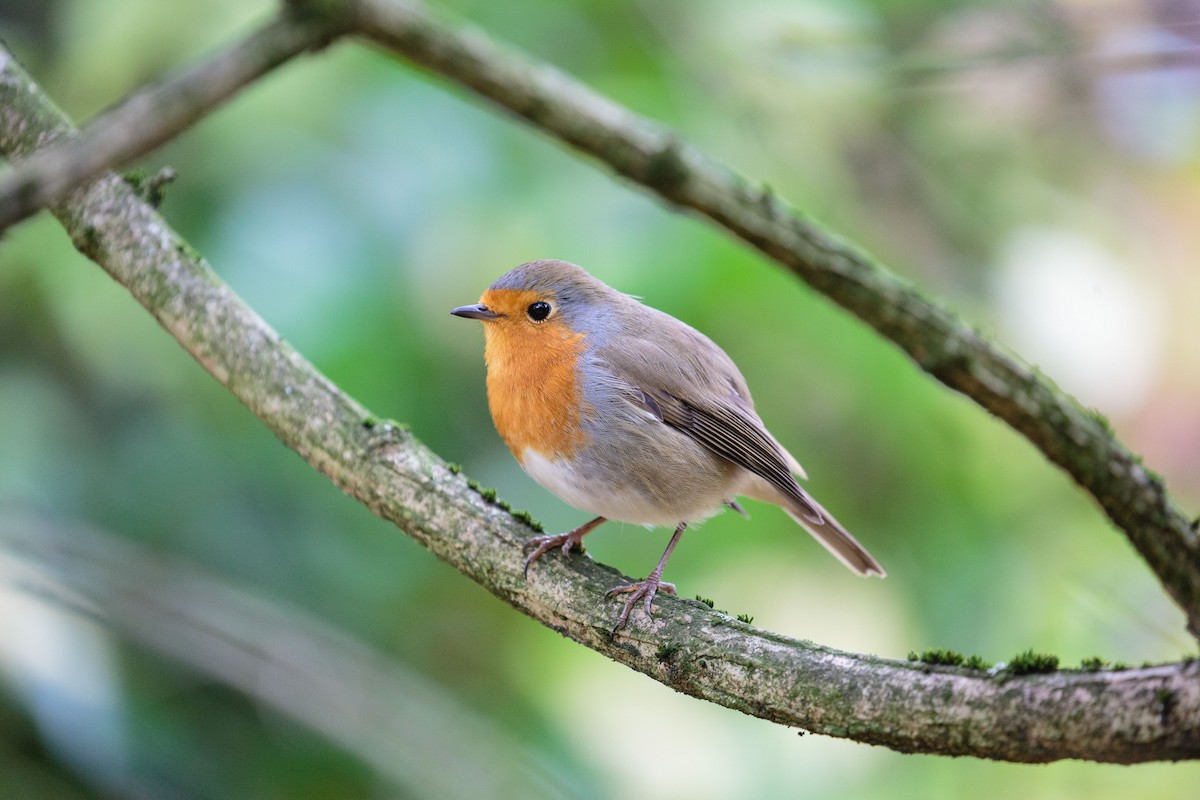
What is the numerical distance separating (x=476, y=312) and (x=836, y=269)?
4.82 ft

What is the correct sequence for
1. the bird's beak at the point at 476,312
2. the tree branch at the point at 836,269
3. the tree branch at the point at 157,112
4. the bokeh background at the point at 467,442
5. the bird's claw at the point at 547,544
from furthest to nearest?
the bokeh background at the point at 467,442 → the bird's beak at the point at 476,312 → the bird's claw at the point at 547,544 → the tree branch at the point at 836,269 → the tree branch at the point at 157,112

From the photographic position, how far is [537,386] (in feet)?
10.4

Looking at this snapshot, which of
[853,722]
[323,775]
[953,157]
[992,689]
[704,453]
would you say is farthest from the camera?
[953,157]

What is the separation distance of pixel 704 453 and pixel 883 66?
5.54 ft

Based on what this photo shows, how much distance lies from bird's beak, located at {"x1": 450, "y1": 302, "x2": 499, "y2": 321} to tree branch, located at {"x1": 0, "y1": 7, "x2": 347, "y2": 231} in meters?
1.34

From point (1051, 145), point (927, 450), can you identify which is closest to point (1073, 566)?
point (927, 450)

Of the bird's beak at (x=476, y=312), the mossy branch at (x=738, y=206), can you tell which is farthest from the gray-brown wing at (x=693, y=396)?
the mossy branch at (x=738, y=206)

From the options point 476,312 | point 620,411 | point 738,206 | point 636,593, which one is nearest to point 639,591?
point 636,593

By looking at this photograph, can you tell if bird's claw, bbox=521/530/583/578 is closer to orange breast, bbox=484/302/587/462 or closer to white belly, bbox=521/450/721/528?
white belly, bbox=521/450/721/528

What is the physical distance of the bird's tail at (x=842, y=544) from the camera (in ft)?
11.2

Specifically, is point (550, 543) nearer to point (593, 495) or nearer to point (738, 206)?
point (593, 495)

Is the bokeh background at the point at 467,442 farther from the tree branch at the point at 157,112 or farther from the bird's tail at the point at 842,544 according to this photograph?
the tree branch at the point at 157,112

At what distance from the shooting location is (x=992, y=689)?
183cm

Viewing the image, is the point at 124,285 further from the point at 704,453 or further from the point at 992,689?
the point at 992,689
